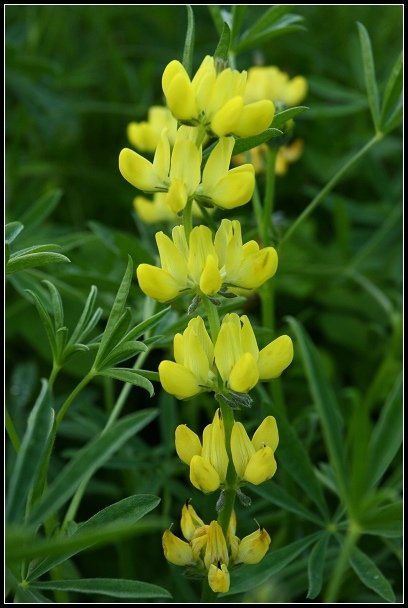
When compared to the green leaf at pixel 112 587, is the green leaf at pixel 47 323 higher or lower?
higher

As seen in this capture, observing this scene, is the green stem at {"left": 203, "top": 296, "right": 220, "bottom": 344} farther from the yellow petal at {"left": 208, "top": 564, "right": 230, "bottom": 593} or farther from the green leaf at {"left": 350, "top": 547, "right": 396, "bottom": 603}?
the green leaf at {"left": 350, "top": 547, "right": 396, "bottom": 603}

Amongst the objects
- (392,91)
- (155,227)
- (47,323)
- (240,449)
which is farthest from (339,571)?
(155,227)

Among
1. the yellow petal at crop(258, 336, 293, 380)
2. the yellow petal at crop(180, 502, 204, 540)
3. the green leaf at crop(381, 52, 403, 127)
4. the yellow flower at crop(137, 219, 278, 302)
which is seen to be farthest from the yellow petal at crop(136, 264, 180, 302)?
the green leaf at crop(381, 52, 403, 127)

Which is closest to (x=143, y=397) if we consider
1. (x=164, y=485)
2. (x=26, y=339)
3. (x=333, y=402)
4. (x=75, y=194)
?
(x=26, y=339)

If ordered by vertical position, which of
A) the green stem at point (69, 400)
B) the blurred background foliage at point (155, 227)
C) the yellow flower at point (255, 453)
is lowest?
the blurred background foliage at point (155, 227)

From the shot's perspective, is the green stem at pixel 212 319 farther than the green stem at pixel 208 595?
No

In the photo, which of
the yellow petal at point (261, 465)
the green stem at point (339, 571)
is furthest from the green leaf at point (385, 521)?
the yellow petal at point (261, 465)

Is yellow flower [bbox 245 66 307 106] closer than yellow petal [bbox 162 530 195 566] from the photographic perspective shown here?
No

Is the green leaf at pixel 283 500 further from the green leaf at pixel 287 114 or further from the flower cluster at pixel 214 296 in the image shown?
the green leaf at pixel 287 114

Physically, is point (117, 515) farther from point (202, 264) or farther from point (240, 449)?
point (202, 264)
